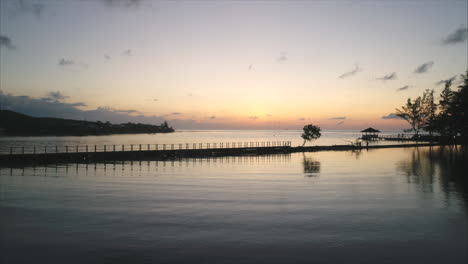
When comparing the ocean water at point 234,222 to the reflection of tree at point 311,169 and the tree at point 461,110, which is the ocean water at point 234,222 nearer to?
the reflection of tree at point 311,169

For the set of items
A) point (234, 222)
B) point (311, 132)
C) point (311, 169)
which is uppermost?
point (311, 132)

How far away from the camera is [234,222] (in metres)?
14.4

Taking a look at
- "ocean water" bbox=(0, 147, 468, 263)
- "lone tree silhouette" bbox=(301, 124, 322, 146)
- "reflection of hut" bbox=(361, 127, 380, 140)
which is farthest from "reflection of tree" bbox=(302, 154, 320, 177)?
"reflection of hut" bbox=(361, 127, 380, 140)

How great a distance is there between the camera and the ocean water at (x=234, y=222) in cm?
1075

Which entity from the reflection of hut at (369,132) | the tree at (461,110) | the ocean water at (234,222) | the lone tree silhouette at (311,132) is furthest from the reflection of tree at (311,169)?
the reflection of hut at (369,132)

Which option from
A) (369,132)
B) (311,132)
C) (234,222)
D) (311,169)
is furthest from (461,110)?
(369,132)

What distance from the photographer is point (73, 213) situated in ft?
52.3

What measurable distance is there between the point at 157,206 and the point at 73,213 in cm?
435

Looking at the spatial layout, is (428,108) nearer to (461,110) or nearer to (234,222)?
(461,110)

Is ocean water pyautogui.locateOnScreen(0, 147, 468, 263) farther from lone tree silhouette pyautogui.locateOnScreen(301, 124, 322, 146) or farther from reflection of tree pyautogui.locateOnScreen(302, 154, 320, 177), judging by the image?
lone tree silhouette pyautogui.locateOnScreen(301, 124, 322, 146)

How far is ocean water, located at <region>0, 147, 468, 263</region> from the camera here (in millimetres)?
10750

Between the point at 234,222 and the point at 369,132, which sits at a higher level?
the point at 369,132

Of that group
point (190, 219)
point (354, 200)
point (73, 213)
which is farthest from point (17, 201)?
point (354, 200)

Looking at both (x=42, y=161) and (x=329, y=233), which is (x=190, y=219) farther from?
(x=42, y=161)
